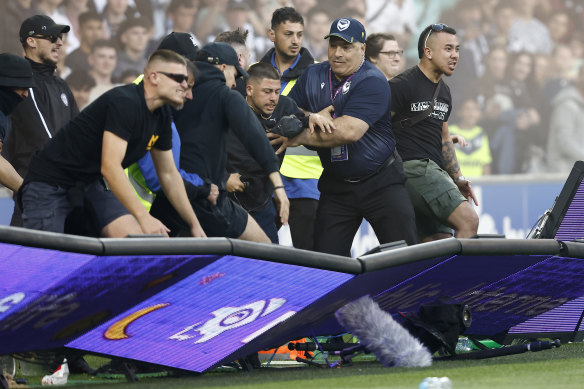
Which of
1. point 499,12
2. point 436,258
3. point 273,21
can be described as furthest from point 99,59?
point 436,258

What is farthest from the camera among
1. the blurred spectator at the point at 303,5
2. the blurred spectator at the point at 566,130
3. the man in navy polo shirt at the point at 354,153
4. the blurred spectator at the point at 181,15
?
the blurred spectator at the point at 566,130

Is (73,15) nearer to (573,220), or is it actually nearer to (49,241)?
(573,220)

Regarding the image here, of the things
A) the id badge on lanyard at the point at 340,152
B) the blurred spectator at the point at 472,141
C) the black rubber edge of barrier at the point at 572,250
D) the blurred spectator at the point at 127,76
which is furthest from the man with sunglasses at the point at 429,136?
the blurred spectator at the point at 472,141

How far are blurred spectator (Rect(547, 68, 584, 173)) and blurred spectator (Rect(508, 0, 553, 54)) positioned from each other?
2.10ft

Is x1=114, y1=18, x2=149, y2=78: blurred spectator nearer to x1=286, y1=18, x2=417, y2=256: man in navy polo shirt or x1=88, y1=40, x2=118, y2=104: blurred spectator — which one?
x1=88, y1=40, x2=118, y2=104: blurred spectator

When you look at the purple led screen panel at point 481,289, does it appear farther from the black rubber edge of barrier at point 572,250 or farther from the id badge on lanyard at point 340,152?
the id badge on lanyard at point 340,152

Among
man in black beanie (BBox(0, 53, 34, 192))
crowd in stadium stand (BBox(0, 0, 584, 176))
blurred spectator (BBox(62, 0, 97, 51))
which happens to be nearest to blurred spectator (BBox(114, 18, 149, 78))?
crowd in stadium stand (BBox(0, 0, 584, 176))

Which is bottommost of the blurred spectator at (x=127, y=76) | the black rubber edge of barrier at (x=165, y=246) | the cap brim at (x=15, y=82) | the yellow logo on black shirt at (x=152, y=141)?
the black rubber edge of barrier at (x=165, y=246)

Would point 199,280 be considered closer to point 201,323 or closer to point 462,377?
point 201,323

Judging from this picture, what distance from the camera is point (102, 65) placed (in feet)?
40.4

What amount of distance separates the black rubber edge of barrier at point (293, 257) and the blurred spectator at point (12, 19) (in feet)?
24.7

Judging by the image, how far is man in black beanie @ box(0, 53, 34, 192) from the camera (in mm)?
6543

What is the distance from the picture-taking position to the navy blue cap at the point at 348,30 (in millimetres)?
7258

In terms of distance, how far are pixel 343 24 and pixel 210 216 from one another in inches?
62.3
